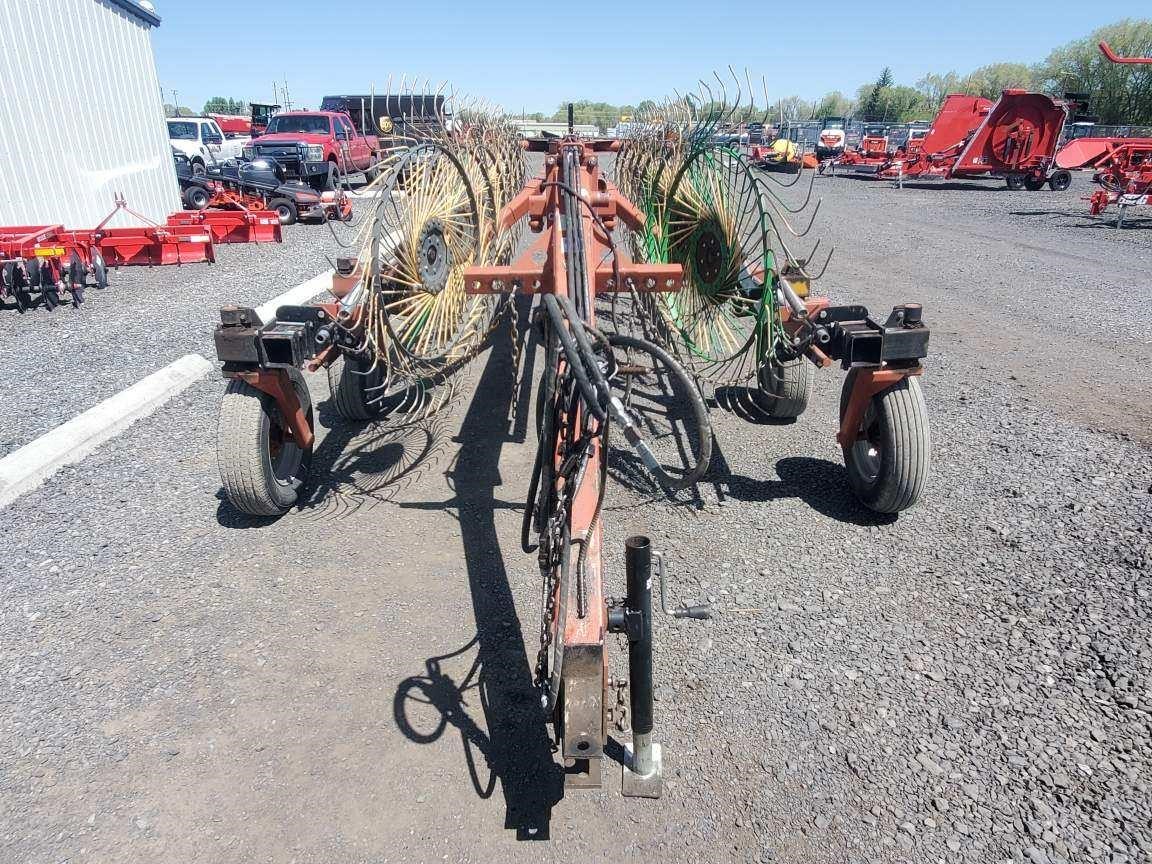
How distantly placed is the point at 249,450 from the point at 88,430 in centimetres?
204

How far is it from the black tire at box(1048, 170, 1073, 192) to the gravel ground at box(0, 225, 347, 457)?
19.1 meters

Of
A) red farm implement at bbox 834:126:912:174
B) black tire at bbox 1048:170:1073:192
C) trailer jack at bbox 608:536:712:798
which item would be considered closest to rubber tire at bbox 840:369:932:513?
trailer jack at bbox 608:536:712:798

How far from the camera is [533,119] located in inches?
294

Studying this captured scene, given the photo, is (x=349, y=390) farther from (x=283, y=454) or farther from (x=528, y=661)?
(x=528, y=661)

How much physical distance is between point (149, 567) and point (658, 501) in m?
2.62

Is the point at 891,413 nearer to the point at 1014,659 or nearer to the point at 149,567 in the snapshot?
the point at 1014,659

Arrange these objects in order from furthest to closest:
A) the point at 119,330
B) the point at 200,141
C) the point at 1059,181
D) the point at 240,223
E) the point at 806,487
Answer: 1. the point at 1059,181
2. the point at 200,141
3. the point at 240,223
4. the point at 119,330
5. the point at 806,487

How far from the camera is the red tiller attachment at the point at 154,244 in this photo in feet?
34.2

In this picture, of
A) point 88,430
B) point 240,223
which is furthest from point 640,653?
point 240,223

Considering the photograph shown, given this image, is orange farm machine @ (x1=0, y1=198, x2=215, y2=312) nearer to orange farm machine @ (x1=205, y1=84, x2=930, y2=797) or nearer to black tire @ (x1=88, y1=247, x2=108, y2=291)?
black tire @ (x1=88, y1=247, x2=108, y2=291)

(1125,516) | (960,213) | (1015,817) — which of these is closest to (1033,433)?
(1125,516)

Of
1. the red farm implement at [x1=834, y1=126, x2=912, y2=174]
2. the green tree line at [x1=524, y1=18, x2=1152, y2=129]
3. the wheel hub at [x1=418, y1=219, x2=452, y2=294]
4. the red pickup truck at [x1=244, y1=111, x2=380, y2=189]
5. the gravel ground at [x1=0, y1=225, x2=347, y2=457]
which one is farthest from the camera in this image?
the green tree line at [x1=524, y1=18, x2=1152, y2=129]

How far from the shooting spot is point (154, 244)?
1062 centimetres

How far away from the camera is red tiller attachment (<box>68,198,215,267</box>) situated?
411 inches
